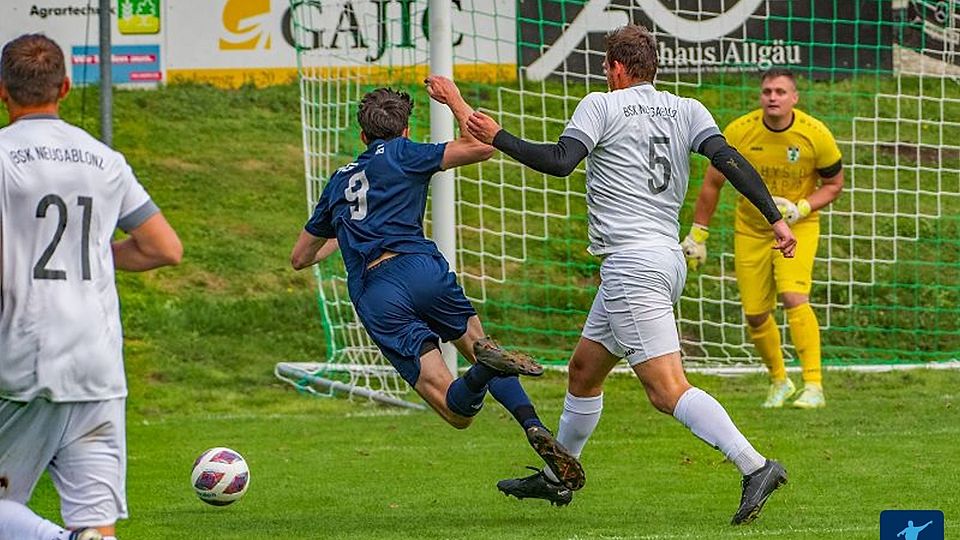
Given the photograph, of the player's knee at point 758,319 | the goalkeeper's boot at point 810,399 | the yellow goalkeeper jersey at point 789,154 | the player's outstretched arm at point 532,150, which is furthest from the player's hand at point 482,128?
the goalkeeper's boot at point 810,399

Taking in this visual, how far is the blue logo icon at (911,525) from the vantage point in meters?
6.23

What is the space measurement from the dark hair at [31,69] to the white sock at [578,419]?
3277 mm

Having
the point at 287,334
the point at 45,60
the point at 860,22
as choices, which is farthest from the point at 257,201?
the point at 45,60

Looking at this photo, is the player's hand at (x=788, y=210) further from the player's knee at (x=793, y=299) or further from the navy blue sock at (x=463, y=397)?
the navy blue sock at (x=463, y=397)

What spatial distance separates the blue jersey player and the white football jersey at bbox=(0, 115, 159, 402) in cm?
254

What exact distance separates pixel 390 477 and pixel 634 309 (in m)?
2.29

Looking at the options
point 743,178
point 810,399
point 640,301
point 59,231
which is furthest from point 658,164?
point 810,399

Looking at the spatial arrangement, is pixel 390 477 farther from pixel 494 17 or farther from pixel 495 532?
pixel 494 17

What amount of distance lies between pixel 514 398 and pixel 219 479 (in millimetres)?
1358

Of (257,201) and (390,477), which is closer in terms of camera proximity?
(390,477)

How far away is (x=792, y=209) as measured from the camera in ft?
35.7

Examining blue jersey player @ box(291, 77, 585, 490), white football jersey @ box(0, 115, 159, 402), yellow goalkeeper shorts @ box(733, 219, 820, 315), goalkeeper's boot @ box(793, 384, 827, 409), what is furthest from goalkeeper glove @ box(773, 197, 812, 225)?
white football jersey @ box(0, 115, 159, 402)

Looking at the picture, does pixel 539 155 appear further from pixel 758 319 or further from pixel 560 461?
pixel 758 319

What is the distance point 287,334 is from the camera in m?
14.6
